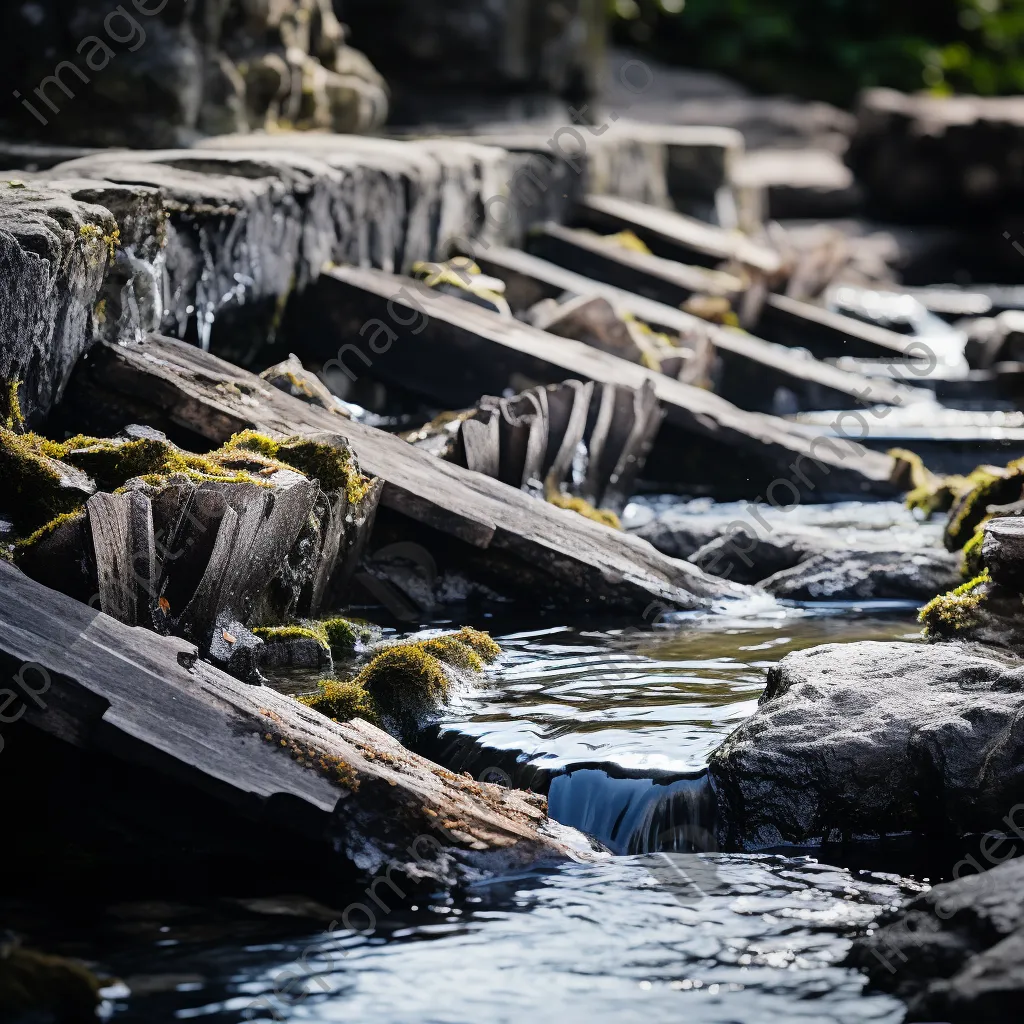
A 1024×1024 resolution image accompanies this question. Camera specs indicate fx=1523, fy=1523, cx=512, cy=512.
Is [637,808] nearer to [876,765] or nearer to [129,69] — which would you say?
[876,765]

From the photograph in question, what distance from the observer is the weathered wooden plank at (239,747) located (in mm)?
4219

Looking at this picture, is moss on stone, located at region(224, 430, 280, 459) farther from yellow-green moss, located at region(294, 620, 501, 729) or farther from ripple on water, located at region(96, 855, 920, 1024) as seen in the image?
ripple on water, located at region(96, 855, 920, 1024)

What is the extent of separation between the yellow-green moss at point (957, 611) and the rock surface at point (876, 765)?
1192mm

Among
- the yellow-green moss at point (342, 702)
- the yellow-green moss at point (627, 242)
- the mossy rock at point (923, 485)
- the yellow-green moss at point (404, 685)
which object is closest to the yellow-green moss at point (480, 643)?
the yellow-green moss at point (404, 685)

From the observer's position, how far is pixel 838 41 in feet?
94.2

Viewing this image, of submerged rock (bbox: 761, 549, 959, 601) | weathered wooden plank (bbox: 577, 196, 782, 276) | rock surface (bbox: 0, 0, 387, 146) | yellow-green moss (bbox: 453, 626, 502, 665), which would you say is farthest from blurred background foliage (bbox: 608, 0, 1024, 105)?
yellow-green moss (bbox: 453, 626, 502, 665)

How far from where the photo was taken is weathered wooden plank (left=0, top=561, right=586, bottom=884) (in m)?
4.22

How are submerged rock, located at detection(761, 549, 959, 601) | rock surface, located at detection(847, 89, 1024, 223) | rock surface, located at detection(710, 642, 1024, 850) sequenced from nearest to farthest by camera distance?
rock surface, located at detection(710, 642, 1024, 850) < submerged rock, located at detection(761, 549, 959, 601) < rock surface, located at detection(847, 89, 1024, 223)

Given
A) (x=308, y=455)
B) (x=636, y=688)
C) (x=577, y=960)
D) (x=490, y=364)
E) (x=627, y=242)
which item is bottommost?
(x=577, y=960)

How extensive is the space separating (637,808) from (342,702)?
1065 mm

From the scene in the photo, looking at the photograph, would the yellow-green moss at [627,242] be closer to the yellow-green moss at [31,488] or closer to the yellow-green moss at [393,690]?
the yellow-green moss at [393,690]

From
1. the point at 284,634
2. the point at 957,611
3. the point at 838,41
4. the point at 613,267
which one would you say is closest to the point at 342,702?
the point at 284,634

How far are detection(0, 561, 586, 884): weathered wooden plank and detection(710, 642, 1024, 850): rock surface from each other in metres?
0.60

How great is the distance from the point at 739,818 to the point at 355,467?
2529 millimetres
